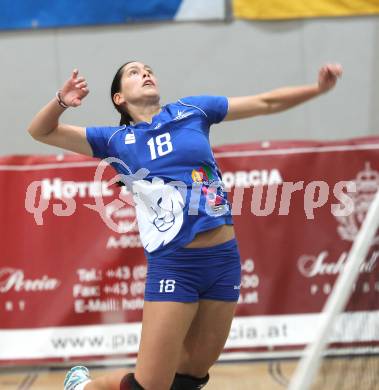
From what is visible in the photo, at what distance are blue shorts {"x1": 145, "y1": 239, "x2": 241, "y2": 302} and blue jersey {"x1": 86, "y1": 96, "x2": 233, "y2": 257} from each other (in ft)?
0.21

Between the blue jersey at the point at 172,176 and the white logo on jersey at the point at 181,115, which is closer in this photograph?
the blue jersey at the point at 172,176

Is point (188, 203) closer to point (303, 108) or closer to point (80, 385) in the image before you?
point (80, 385)

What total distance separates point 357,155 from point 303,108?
1.33m

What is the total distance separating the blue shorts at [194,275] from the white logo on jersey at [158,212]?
88 millimetres

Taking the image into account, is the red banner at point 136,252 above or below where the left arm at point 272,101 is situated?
below

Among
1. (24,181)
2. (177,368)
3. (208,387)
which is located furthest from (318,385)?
(24,181)

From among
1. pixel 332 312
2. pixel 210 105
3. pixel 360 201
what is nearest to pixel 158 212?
pixel 210 105

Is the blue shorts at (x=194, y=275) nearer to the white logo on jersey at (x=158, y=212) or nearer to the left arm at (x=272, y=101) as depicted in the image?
the white logo on jersey at (x=158, y=212)

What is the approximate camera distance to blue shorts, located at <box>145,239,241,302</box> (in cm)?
335

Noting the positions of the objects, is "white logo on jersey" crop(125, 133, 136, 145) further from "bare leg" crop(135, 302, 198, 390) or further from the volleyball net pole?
the volleyball net pole

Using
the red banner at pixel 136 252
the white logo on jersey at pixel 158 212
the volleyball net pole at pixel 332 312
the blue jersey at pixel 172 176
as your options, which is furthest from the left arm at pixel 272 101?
the red banner at pixel 136 252

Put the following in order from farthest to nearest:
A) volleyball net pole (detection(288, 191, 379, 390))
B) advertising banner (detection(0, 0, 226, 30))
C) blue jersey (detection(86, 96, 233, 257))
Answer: advertising banner (detection(0, 0, 226, 30))
blue jersey (detection(86, 96, 233, 257))
volleyball net pole (detection(288, 191, 379, 390))

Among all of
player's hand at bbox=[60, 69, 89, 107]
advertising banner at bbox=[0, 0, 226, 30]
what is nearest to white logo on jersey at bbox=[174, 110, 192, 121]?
player's hand at bbox=[60, 69, 89, 107]

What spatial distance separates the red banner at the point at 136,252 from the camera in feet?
18.0
